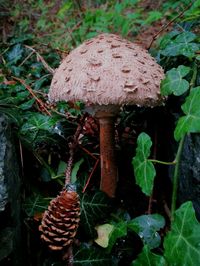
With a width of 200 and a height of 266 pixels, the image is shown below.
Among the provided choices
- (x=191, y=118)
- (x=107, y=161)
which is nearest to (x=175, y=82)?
(x=191, y=118)

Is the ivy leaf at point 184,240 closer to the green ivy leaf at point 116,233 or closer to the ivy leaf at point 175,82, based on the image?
the green ivy leaf at point 116,233

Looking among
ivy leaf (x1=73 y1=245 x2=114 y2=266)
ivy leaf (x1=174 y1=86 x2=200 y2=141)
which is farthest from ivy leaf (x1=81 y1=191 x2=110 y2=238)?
ivy leaf (x1=174 y1=86 x2=200 y2=141)

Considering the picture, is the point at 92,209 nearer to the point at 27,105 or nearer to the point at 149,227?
the point at 149,227

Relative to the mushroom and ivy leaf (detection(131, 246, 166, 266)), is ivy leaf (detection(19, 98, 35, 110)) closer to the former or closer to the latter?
the mushroom

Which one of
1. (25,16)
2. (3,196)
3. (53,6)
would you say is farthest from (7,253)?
(53,6)

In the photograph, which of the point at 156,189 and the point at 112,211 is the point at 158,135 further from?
the point at 112,211

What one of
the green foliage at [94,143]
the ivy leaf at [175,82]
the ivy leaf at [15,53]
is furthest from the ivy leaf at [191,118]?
the ivy leaf at [15,53]
